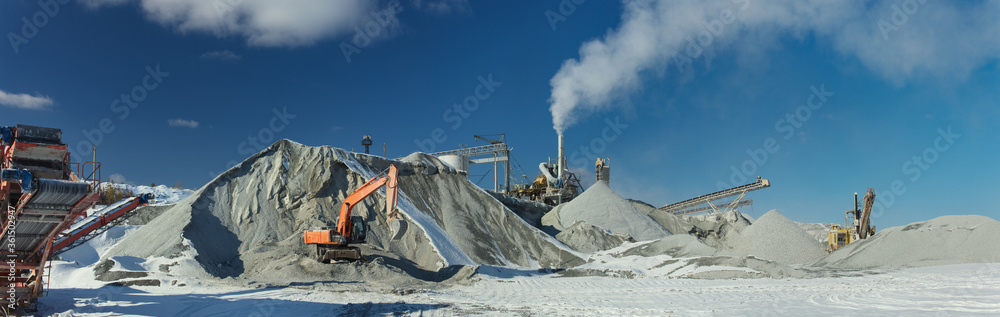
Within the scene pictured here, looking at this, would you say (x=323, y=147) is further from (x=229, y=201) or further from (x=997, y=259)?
(x=997, y=259)

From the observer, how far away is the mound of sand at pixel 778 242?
89.7 ft

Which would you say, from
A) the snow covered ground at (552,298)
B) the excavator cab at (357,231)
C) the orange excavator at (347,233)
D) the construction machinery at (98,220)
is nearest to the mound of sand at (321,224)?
the orange excavator at (347,233)

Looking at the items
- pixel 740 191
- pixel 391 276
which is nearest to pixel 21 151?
pixel 391 276

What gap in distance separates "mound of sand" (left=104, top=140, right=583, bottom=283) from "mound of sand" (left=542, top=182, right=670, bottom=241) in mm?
5882

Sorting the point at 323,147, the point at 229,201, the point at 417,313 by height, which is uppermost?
the point at 323,147

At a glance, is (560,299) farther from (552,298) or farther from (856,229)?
(856,229)

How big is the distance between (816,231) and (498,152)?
3258cm

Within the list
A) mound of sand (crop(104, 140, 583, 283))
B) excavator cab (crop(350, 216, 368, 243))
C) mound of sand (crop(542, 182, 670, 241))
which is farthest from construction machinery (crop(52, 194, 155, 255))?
mound of sand (crop(542, 182, 670, 241))

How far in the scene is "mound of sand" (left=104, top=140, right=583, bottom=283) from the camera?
17.3 metres

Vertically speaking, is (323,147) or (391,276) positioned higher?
(323,147)

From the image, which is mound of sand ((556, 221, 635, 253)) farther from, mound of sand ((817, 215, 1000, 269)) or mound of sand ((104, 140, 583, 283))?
mound of sand ((817, 215, 1000, 269))

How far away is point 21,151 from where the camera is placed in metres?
8.80

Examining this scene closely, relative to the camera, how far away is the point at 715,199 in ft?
124

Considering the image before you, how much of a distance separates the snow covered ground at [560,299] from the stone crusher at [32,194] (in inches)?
45.8
